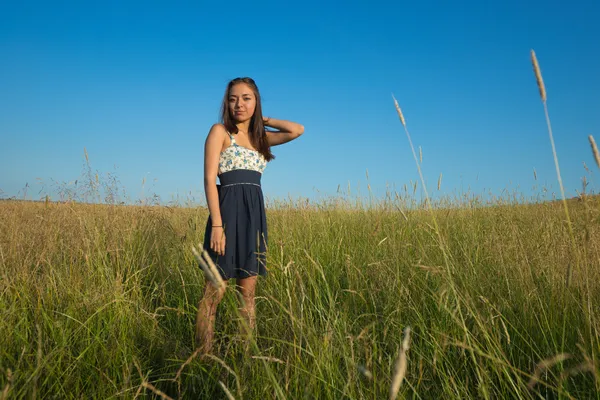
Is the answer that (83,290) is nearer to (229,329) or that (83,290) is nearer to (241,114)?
(229,329)

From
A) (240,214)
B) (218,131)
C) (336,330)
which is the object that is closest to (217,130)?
(218,131)

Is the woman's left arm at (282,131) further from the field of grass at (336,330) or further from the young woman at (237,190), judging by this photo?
the field of grass at (336,330)

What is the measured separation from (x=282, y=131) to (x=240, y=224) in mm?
931

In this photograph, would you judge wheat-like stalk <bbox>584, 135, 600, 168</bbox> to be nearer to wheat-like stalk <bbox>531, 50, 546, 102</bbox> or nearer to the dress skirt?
wheat-like stalk <bbox>531, 50, 546, 102</bbox>

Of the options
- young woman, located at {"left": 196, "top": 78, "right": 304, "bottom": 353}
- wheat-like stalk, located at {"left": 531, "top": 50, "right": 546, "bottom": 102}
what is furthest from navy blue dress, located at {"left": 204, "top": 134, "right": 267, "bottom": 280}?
wheat-like stalk, located at {"left": 531, "top": 50, "right": 546, "bottom": 102}

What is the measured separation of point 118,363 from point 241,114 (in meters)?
1.75

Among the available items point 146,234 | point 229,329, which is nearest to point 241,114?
point 229,329

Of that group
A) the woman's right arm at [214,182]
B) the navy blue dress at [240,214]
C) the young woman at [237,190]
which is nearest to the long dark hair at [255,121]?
the young woman at [237,190]

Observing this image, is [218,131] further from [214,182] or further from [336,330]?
[336,330]

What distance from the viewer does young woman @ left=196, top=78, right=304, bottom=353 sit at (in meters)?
2.59

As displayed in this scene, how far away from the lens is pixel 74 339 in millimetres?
2221

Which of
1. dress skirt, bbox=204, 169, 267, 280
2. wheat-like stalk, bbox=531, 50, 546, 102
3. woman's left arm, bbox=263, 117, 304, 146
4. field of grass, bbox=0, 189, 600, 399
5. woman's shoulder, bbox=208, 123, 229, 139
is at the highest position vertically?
woman's left arm, bbox=263, 117, 304, 146

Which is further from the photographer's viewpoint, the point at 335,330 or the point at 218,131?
the point at 218,131

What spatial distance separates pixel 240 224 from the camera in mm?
2703
